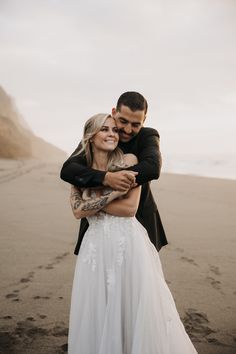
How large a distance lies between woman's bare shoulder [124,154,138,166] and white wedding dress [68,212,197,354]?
16.0 inches

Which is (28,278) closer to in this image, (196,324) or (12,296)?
(12,296)

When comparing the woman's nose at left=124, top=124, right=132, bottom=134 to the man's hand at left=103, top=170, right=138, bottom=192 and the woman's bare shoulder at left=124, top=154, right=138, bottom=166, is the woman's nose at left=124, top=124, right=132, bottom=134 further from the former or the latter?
the man's hand at left=103, top=170, right=138, bottom=192

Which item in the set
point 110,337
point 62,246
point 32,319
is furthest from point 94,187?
point 62,246

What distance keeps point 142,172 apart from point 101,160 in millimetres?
396

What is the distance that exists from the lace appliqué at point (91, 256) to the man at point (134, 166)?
318 millimetres

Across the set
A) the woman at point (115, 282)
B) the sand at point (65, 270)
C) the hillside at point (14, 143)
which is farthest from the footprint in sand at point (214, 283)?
the hillside at point (14, 143)

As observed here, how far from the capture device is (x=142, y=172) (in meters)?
2.73

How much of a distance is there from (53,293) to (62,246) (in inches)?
75.4

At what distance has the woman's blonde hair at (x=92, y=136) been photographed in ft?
9.31

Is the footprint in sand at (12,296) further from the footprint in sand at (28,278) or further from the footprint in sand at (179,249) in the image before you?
the footprint in sand at (179,249)

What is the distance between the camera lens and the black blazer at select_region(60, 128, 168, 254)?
2.74 m

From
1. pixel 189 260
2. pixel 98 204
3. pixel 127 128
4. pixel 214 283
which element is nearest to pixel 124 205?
pixel 98 204

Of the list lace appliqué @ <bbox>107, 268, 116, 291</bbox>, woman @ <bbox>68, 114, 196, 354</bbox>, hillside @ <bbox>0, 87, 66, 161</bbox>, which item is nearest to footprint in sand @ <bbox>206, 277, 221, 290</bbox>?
woman @ <bbox>68, 114, 196, 354</bbox>

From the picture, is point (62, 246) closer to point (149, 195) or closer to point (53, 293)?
point (53, 293)
